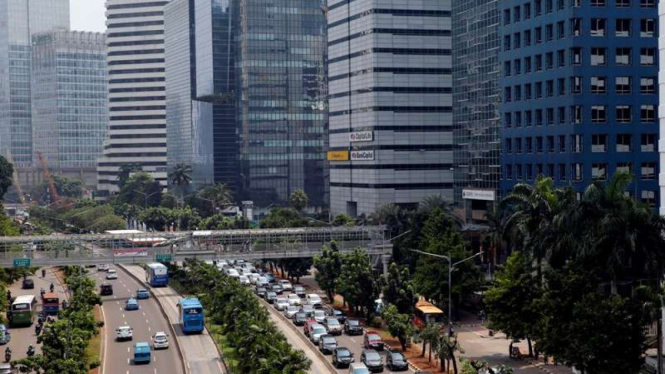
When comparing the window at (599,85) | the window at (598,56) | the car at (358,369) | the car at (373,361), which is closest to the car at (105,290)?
the car at (373,361)

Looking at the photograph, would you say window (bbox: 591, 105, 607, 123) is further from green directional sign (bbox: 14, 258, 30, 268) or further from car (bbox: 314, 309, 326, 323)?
green directional sign (bbox: 14, 258, 30, 268)

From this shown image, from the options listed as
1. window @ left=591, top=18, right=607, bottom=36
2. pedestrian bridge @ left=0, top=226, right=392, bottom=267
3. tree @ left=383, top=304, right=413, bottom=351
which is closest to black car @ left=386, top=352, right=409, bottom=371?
tree @ left=383, top=304, right=413, bottom=351

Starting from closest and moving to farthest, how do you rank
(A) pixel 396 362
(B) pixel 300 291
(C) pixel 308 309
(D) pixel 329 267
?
(A) pixel 396 362, (C) pixel 308 309, (D) pixel 329 267, (B) pixel 300 291

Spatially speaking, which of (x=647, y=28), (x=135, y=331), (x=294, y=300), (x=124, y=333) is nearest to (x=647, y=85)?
(x=647, y=28)

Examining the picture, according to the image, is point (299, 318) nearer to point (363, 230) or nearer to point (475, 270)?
point (475, 270)

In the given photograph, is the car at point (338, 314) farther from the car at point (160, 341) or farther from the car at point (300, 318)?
the car at point (160, 341)

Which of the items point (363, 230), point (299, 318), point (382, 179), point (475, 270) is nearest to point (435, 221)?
point (475, 270)

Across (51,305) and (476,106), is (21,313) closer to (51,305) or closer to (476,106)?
(51,305)
